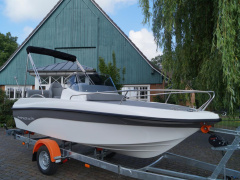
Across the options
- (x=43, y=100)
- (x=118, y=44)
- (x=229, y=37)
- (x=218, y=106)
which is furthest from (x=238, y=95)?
(x=118, y=44)

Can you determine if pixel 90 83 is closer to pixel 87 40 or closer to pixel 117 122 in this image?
pixel 117 122

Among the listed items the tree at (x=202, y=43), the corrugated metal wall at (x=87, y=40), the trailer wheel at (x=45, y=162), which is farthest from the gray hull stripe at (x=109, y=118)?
the corrugated metal wall at (x=87, y=40)

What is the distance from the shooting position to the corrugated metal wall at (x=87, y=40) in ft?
47.5

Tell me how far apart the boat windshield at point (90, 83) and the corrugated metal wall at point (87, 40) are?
8.99 metres

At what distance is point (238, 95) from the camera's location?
5.56 metres

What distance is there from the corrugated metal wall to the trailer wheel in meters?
10.3

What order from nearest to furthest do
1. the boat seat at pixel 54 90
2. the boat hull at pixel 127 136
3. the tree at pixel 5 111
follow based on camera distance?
the boat hull at pixel 127 136, the boat seat at pixel 54 90, the tree at pixel 5 111

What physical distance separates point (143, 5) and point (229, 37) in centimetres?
251

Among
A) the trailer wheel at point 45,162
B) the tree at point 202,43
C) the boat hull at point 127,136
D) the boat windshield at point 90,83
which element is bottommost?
the trailer wheel at point 45,162

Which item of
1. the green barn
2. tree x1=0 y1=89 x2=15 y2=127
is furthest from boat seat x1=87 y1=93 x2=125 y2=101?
the green barn

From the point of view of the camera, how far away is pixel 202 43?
6.46 m

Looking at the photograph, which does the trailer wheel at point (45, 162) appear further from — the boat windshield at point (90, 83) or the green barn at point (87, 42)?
the green barn at point (87, 42)

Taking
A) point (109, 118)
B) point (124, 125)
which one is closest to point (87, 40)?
point (109, 118)

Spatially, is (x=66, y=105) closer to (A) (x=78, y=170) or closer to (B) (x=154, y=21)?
(A) (x=78, y=170)
